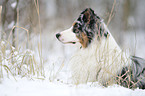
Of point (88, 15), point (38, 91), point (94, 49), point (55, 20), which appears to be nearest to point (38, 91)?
point (38, 91)

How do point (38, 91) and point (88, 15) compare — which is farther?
point (88, 15)

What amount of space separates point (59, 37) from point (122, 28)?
2113mm

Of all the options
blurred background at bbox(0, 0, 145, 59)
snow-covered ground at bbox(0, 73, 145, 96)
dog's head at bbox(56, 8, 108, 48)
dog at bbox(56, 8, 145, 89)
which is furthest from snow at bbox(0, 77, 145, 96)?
blurred background at bbox(0, 0, 145, 59)

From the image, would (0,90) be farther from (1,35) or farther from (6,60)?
(1,35)

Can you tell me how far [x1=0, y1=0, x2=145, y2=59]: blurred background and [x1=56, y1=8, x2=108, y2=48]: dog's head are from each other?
0.44ft

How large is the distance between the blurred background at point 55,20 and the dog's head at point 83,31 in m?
0.14

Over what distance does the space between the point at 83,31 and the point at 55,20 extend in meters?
2.65

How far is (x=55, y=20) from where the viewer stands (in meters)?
4.45

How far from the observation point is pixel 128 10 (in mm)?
3939

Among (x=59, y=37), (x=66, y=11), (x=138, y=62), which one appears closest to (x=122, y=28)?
(x=66, y=11)

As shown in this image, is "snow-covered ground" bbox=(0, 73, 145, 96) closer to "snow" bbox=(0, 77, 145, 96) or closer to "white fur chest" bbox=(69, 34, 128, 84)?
"snow" bbox=(0, 77, 145, 96)

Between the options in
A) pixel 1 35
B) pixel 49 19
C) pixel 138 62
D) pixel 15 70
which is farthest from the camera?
pixel 49 19

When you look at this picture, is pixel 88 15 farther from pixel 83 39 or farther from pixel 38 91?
pixel 38 91

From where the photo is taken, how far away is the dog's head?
188cm
